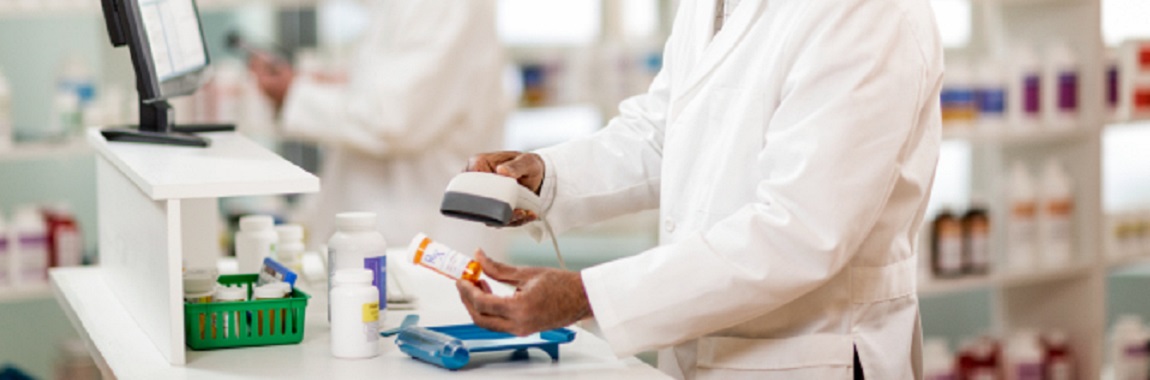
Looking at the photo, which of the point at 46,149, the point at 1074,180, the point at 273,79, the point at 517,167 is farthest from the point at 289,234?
the point at 1074,180

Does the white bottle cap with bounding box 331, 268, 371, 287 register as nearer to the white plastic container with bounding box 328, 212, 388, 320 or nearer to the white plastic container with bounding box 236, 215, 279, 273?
the white plastic container with bounding box 328, 212, 388, 320

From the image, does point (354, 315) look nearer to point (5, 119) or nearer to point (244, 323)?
point (244, 323)

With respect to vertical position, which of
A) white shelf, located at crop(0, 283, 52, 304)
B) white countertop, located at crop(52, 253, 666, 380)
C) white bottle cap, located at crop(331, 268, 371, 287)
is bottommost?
white shelf, located at crop(0, 283, 52, 304)

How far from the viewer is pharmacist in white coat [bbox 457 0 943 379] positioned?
1.71 metres

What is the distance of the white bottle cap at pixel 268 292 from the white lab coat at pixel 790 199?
435 millimetres

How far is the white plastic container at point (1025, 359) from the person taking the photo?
4.02 metres

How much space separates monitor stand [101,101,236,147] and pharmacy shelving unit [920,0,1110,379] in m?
2.27

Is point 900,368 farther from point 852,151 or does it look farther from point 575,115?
point 575,115

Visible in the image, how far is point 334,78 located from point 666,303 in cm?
250

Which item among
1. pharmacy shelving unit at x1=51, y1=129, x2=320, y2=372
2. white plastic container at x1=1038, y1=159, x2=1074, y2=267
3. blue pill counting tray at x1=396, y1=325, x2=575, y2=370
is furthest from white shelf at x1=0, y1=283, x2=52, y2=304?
white plastic container at x1=1038, y1=159, x2=1074, y2=267

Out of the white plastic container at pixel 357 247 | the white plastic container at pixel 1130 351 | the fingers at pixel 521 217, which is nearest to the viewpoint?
the white plastic container at pixel 357 247

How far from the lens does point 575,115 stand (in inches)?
214

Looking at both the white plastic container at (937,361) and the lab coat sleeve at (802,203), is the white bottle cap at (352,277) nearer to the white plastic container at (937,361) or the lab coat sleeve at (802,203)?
the lab coat sleeve at (802,203)

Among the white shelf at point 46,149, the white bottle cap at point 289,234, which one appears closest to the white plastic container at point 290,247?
the white bottle cap at point 289,234
